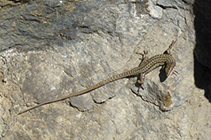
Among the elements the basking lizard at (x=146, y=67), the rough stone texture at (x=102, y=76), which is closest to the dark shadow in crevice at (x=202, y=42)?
the rough stone texture at (x=102, y=76)

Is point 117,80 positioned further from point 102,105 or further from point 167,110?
point 167,110

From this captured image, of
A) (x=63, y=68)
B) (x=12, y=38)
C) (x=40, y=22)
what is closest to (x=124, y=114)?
(x=63, y=68)

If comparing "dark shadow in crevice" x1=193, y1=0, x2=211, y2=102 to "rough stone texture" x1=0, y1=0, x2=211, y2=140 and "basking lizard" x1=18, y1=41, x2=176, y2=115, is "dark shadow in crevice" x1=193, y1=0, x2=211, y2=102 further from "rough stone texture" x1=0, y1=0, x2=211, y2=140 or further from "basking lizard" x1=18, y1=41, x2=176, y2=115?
"basking lizard" x1=18, y1=41, x2=176, y2=115

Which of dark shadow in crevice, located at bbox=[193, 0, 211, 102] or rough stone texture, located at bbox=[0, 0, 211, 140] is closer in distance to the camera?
rough stone texture, located at bbox=[0, 0, 211, 140]

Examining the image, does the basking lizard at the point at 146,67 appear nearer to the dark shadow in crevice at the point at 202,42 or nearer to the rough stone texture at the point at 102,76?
the rough stone texture at the point at 102,76

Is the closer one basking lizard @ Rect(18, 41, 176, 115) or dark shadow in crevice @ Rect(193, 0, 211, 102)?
basking lizard @ Rect(18, 41, 176, 115)

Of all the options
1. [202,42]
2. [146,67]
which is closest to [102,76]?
[146,67]

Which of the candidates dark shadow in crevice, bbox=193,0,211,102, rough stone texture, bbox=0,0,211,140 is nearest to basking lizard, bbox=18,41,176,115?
rough stone texture, bbox=0,0,211,140

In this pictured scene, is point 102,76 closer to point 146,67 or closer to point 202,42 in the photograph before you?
point 146,67
